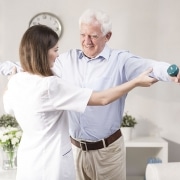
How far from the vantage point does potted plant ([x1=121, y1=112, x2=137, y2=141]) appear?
2.78 meters

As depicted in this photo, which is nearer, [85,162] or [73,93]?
[73,93]

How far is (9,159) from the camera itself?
2.22 m

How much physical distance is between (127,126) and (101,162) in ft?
2.88

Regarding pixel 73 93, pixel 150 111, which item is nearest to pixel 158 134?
pixel 150 111

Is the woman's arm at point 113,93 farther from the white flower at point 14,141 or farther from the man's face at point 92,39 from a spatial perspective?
the white flower at point 14,141

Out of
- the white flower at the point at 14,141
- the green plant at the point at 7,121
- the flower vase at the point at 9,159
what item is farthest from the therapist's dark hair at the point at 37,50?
the green plant at the point at 7,121

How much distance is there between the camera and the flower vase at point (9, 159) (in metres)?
2.21

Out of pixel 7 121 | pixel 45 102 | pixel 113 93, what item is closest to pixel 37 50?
pixel 45 102

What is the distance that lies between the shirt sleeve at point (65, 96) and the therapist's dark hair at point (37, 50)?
3.1 inches

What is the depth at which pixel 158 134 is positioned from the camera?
3047mm

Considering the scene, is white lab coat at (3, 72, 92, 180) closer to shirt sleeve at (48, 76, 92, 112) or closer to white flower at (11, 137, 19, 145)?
shirt sleeve at (48, 76, 92, 112)

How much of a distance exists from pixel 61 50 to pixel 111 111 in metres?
1.17

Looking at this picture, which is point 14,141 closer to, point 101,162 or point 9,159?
point 9,159

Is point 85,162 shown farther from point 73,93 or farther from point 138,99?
point 138,99
